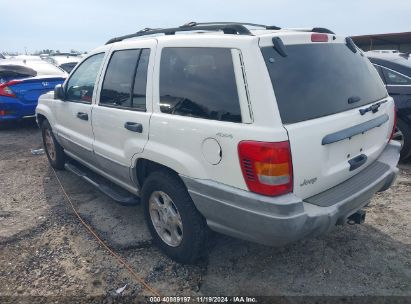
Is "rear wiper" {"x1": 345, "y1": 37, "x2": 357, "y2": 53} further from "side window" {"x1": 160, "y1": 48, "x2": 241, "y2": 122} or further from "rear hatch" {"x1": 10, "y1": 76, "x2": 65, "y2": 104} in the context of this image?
"rear hatch" {"x1": 10, "y1": 76, "x2": 65, "y2": 104}

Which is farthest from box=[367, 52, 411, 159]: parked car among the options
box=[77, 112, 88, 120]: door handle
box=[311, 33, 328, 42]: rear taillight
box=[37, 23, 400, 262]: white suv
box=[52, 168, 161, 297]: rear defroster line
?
box=[77, 112, 88, 120]: door handle

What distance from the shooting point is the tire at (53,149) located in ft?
16.9

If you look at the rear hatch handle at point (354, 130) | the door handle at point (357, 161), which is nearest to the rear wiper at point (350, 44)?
the rear hatch handle at point (354, 130)

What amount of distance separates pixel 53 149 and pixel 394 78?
526cm

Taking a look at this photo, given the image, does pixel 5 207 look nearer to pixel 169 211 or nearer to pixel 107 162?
pixel 107 162

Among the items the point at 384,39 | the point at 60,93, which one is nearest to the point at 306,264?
the point at 60,93

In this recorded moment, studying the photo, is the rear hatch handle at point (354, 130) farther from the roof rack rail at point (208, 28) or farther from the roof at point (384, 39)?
the roof at point (384, 39)

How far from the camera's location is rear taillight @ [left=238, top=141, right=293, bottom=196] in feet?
7.09

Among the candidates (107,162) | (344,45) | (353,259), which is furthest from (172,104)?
(353,259)

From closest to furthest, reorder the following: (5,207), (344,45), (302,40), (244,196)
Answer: (244,196), (302,40), (344,45), (5,207)

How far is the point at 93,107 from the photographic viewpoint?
12.3ft

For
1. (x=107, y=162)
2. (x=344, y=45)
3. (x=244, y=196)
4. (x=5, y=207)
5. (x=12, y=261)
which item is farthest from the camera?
(x=5, y=207)

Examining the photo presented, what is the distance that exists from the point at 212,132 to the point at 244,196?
0.49 metres

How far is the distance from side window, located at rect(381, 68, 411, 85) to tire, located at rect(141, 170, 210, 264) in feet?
13.2
